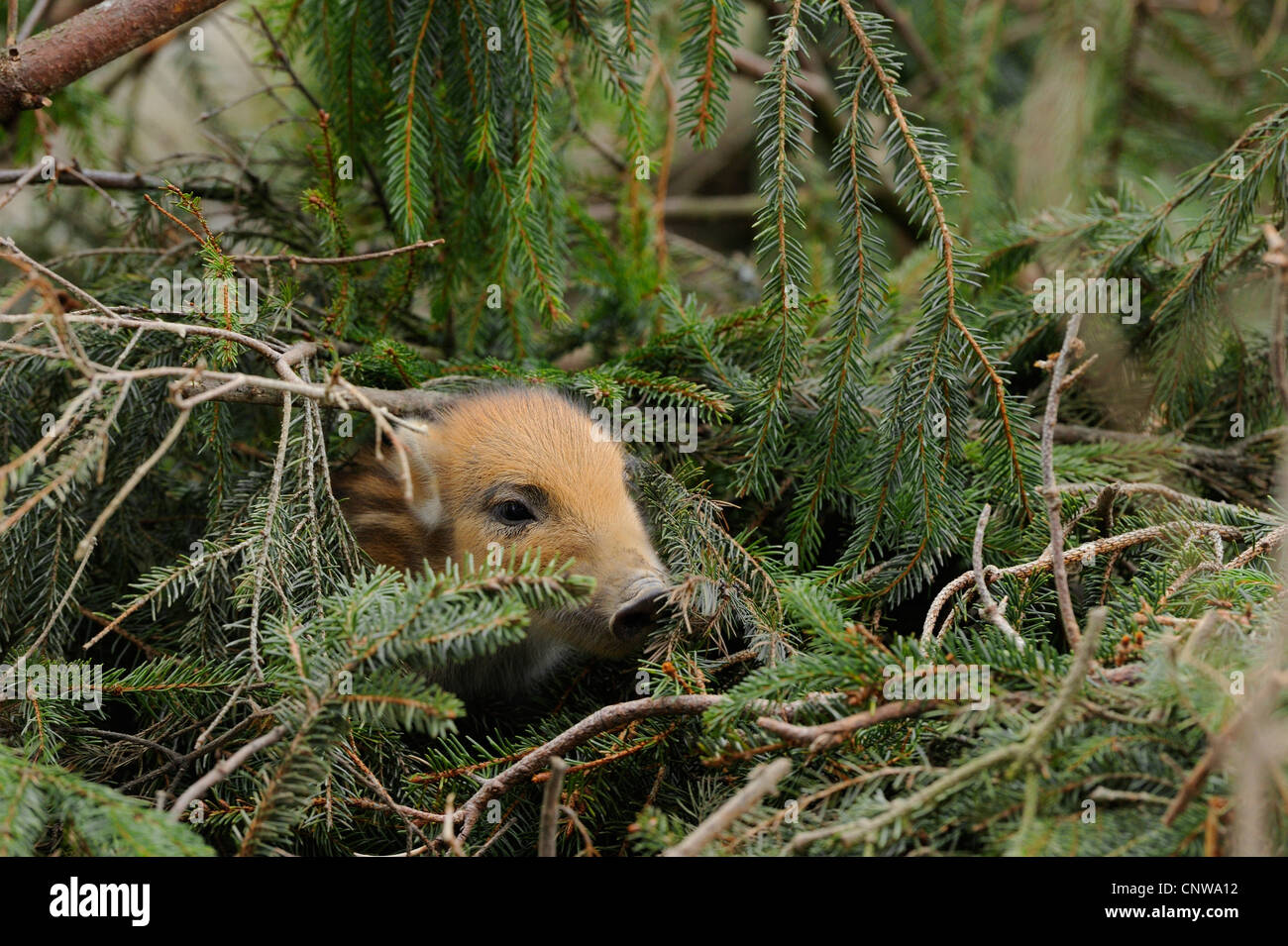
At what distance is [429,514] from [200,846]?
1480 millimetres

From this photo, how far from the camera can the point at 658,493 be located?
2.65 m

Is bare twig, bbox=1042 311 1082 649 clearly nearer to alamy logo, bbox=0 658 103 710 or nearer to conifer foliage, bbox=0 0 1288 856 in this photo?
conifer foliage, bbox=0 0 1288 856

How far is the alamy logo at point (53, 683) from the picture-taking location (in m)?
2.10

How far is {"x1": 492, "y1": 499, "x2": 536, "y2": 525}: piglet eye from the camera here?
9.23 feet

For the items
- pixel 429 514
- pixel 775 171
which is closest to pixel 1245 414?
pixel 775 171

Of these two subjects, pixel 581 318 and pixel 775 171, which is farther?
pixel 581 318

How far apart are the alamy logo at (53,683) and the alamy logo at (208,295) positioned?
0.76 metres

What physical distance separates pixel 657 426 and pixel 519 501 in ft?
1.35

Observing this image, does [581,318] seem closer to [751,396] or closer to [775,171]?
[751,396]

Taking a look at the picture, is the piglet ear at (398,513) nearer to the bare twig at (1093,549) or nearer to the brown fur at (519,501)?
the brown fur at (519,501)

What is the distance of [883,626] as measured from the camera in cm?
253

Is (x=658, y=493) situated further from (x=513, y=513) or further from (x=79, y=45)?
(x=79, y=45)

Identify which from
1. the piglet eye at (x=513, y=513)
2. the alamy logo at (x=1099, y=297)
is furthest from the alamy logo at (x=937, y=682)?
the alamy logo at (x=1099, y=297)

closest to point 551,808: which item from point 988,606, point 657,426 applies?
point 988,606
